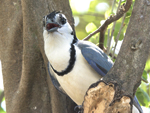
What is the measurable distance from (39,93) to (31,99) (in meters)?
0.09

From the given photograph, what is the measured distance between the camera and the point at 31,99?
2365 mm

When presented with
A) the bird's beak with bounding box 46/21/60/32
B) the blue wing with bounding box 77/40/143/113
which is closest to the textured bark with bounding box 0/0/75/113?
the bird's beak with bounding box 46/21/60/32

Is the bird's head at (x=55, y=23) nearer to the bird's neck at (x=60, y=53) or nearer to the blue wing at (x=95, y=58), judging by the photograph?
the bird's neck at (x=60, y=53)

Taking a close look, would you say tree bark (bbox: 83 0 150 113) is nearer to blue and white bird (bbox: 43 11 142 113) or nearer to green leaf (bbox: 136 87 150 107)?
blue and white bird (bbox: 43 11 142 113)

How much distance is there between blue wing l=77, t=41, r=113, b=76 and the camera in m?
2.04

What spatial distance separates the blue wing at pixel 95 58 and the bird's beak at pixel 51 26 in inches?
9.9

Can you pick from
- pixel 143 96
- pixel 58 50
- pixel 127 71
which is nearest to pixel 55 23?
pixel 58 50

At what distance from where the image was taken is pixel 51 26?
6.83 ft

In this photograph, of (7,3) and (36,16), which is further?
(7,3)

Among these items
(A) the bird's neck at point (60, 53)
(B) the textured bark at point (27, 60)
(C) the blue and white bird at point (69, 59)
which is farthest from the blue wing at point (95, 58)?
(B) the textured bark at point (27, 60)

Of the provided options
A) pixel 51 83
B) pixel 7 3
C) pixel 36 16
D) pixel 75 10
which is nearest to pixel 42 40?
pixel 36 16

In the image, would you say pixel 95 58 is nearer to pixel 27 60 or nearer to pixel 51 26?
pixel 51 26

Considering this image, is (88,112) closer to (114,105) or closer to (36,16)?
(114,105)

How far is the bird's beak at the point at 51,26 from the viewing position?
201 centimetres
